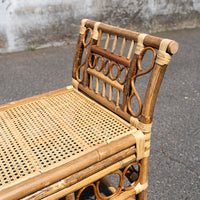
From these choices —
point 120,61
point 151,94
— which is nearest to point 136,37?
point 120,61

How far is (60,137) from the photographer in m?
1.04

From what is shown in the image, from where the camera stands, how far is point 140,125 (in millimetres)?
1050

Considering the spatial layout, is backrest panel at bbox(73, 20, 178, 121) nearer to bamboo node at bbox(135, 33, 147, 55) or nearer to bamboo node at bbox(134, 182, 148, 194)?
bamboo node at bbox(135, 33, 147, 55)

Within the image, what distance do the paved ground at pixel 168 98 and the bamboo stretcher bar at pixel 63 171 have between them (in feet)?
2.01

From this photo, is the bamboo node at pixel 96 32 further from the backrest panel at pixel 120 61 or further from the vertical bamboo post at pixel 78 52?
the vertical bamboo post at pixel 78 52

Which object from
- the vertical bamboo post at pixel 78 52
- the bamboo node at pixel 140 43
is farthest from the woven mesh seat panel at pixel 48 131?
the bamboo node at pixel 140 43

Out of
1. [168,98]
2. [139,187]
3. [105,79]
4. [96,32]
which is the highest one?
[96,32]

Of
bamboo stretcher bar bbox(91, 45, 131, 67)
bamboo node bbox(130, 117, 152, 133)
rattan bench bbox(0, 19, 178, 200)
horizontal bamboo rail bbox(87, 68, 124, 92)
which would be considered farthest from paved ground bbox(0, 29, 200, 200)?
bamboo stretcher bar bbox(91, 45, 131, 67)

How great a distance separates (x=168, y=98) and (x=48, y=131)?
1.63m

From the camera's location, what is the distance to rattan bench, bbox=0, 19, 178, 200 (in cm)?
84

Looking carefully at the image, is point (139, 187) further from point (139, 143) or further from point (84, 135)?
point (84, 135)

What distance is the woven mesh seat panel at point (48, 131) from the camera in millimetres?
901

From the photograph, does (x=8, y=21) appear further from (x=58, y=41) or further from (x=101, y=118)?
(x=101, y=118)

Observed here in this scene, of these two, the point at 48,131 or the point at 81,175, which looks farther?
the point at 48,131
